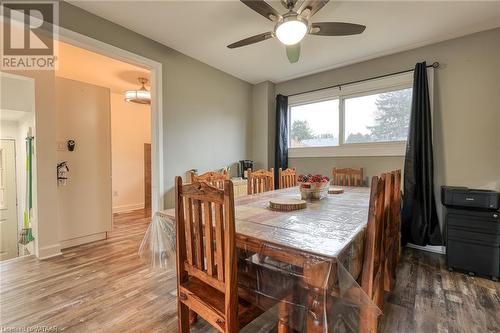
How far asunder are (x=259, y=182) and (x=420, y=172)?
1998 mm

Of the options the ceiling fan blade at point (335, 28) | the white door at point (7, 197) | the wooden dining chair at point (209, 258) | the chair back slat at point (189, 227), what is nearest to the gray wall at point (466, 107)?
the ceiling fan blade at point (335, 28)

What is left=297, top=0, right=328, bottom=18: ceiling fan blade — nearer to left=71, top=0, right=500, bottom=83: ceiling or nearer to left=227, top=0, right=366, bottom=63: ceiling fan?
left=227, top=0, right=366, bottom=63: ceiling fan

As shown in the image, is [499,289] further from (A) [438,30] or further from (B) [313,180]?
(A) [438,30]

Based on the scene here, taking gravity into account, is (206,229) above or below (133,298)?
above

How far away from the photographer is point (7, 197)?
4.09 metres

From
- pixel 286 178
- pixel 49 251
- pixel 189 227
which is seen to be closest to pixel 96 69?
pixel 49 251

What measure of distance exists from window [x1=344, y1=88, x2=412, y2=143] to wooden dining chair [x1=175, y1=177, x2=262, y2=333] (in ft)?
9.97

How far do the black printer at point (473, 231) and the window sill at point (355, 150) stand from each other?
0.87 metres

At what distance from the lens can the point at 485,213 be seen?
219 cm

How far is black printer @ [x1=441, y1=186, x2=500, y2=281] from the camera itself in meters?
2.15

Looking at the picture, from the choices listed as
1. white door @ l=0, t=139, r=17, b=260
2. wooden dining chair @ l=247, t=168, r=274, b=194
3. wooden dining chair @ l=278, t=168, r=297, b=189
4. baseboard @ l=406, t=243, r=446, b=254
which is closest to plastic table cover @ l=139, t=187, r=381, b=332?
wooden dining chair @ l=247, t=168, r=274, b=194

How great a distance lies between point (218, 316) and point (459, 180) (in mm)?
3178

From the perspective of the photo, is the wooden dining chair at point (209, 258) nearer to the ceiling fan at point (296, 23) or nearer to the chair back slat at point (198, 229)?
the chair back slat at point (198, 229)

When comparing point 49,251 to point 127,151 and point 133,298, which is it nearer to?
point 133,298
